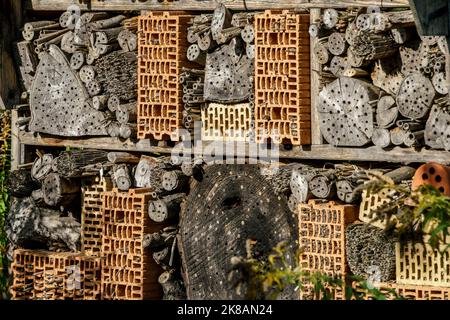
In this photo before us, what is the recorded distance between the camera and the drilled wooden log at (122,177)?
35.3 ft

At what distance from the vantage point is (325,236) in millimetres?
9500

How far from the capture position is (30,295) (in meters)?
11.6

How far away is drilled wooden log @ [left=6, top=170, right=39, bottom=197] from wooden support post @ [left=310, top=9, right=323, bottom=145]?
2.94 m

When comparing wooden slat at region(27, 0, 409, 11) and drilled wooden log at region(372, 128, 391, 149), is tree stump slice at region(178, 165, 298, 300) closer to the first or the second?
drilled wooden log at region(372, 128, 391, 149)

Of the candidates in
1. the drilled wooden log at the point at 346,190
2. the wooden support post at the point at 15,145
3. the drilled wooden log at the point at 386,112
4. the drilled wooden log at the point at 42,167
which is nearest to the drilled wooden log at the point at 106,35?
the drilled wooden log at the point at 42,167

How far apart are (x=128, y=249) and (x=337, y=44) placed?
2.52 metres

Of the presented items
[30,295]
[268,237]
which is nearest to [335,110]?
[268,237]

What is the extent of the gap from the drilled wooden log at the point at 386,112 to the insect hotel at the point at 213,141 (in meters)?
0.01

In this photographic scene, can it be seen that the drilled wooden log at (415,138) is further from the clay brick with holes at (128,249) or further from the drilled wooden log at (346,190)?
the clay brick with holes at (128,249)

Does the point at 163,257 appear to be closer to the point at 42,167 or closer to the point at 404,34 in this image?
the point at 42,167

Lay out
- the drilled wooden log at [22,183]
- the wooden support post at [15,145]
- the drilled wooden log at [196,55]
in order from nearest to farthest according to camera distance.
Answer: the drilled wooden log at [196,55], the drilled wooden log at [22,183], the wooden support post at [15,145]

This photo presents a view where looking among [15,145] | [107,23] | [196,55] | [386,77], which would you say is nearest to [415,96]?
[386,77]

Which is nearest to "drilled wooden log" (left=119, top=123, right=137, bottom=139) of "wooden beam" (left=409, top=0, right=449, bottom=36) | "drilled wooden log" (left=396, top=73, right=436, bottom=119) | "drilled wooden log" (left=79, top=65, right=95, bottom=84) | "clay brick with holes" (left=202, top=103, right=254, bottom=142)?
"drilled wooden log" (left=79, top=65, right=95, bottom=84)

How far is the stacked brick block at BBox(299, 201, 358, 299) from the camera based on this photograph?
369 inches
